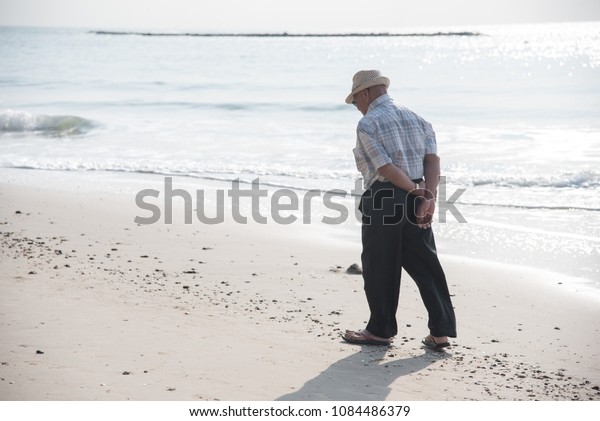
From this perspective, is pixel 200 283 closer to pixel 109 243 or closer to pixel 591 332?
pixel 109 243

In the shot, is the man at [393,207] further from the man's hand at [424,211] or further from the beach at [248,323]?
the beach at [248,323]

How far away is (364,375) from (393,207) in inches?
35.3

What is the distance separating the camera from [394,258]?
4574mm

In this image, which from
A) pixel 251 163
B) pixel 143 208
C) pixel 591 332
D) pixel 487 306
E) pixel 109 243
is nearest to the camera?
pixel 591 332

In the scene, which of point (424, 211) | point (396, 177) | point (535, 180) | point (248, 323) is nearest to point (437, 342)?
point (424, 211)

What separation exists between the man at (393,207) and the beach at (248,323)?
17cm

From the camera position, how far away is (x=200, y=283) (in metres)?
5.93

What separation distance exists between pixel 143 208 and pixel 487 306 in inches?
176

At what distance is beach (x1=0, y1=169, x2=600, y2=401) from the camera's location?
13.0ft

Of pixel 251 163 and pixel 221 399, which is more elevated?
pixel 251 163

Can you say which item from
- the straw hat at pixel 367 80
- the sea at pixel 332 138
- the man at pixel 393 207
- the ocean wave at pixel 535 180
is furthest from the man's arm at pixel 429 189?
the ocean wave at pixel 535 180

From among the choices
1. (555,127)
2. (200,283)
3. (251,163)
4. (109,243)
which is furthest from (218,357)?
(555,127)
